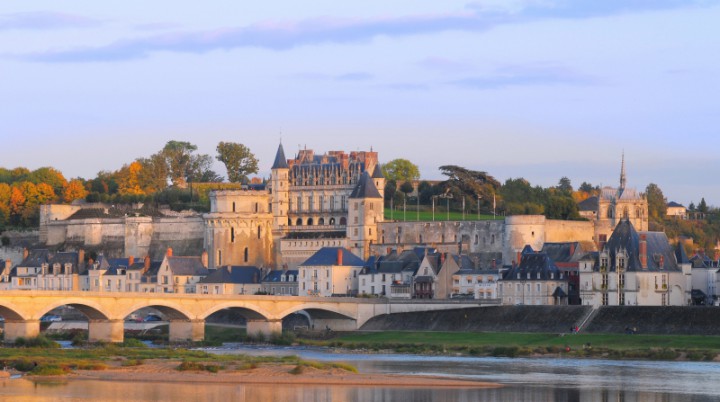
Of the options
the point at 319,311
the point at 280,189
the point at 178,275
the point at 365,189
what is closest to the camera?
the point at 319,311

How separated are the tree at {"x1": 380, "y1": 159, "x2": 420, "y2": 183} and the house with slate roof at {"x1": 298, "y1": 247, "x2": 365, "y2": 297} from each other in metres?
33.8

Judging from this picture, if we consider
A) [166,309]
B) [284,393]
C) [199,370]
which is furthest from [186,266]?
[284,393]

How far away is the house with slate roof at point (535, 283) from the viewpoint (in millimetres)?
84438

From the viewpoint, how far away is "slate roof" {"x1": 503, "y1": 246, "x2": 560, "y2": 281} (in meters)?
85.1

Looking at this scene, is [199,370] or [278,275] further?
[278,275]

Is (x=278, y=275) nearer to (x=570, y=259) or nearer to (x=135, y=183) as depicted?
(x=570, y=259)

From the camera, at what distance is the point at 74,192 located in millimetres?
128875

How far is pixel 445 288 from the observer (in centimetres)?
9138

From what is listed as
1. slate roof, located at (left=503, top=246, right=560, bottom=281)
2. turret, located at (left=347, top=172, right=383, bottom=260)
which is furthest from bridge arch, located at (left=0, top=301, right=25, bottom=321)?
turret, located at (left=347, top=172, right=383, bottom=260)

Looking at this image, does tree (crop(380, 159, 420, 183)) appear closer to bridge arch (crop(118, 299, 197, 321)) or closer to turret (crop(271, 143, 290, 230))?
turret (crop(271, 143, 290, 230))

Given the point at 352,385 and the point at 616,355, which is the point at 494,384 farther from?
the point at 616,355

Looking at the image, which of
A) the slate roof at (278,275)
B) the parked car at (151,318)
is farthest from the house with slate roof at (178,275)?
the slate roof at (278,275)

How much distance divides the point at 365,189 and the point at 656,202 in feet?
103

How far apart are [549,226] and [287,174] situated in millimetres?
19836
